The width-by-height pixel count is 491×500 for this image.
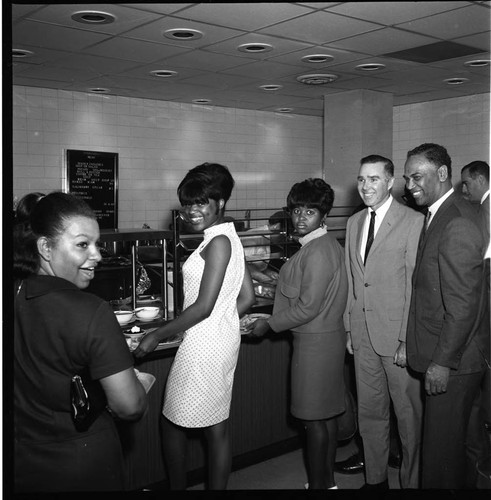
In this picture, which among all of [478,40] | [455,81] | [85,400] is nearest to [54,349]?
[85,400]

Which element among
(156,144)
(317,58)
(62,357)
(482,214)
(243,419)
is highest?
(317,58)

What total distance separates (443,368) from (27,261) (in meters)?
1.72

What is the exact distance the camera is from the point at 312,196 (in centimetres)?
288

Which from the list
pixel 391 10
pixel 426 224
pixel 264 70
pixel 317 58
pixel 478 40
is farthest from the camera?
pixel 264 70

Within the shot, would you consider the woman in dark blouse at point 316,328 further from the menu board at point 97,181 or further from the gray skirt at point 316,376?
the menu board at point 97,181

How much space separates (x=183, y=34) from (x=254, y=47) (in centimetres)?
70

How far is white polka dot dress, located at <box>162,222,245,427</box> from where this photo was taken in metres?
2.49

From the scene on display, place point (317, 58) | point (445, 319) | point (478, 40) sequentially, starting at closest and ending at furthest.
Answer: point (445, 319)
point (478, 40)
point (317, 58)

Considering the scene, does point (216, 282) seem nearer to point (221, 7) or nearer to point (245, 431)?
point (245, 431)

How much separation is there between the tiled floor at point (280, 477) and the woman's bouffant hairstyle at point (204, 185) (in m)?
1.55

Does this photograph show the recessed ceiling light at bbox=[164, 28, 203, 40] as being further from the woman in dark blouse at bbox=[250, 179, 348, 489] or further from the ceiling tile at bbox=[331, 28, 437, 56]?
the woman in dark blouse at bbox=[250, 179, 348, 489]

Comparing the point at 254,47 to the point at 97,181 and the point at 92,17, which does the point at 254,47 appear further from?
the point at 97,181

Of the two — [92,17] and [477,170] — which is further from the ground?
[92,17]

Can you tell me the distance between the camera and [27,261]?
1.72 meters
